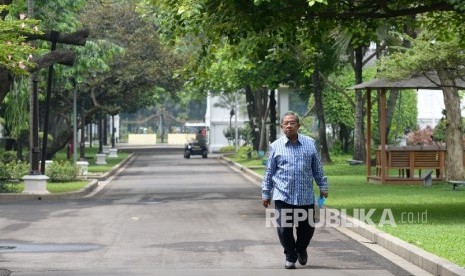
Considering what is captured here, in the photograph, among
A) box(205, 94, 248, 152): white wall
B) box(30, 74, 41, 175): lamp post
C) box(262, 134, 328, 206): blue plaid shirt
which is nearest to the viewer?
box(262, 134, 328, 206): blue plaid shirt

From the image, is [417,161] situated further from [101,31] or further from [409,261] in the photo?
[101,31]

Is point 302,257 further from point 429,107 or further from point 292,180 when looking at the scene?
point 429,107

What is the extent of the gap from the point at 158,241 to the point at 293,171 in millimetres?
4470

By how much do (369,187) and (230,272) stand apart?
18869mm

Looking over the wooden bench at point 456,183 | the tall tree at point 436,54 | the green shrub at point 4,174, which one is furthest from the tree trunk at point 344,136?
the wooden bench at point 456,183

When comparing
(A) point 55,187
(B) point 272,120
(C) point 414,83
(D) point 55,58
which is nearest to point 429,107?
(B) point 272,120

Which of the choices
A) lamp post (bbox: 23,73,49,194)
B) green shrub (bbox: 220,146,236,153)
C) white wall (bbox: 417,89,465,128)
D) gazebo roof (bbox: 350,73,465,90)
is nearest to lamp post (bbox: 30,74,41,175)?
lamp post (bbox: 23,73,49,194)

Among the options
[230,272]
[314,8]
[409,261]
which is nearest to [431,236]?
[409,261]

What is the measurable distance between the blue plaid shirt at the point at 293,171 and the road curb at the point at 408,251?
1522 mm

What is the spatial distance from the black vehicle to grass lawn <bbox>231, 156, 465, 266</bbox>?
3757 centimetres

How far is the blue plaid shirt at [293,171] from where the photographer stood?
13805 millimetres

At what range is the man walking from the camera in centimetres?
1381

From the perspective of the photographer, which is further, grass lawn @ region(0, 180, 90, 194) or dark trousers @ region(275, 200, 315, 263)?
grass lawn @ region(0, 180, 90, 194)

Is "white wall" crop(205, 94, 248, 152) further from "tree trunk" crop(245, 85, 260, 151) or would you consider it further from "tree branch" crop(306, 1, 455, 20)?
"tree branch" crop(306, 1, 455, 20)
